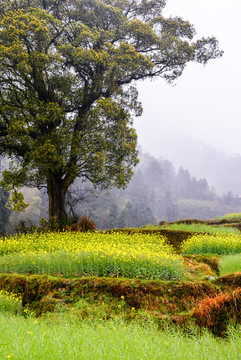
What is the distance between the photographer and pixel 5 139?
603 inches

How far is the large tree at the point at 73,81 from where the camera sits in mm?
13664

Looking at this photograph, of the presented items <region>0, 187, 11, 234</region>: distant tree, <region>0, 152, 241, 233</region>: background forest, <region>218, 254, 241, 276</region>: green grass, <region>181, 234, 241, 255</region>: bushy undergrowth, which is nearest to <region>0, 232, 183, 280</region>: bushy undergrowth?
<region>218, 254, 241, 276</region>: green grass

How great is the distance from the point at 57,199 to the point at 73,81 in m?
7.07

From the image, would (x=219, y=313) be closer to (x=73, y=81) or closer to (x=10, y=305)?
(x=10, y=305)

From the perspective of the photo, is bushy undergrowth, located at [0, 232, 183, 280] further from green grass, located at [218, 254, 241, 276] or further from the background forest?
the background forest

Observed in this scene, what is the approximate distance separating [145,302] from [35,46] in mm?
14334

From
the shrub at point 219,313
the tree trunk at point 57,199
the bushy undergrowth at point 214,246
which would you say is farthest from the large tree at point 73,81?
the shrub at point 219,313

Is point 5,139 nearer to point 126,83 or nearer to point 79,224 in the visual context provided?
point 79,224

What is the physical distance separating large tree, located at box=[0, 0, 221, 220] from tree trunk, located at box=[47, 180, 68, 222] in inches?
2.3

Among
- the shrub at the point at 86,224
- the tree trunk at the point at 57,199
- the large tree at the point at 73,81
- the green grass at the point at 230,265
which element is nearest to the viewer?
the green grass at the point at 230,265

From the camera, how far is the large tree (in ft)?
44.8

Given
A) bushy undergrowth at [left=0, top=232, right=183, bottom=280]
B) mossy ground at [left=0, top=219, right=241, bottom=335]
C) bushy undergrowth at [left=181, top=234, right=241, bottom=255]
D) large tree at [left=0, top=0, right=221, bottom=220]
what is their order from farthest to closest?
large tree at [left=0, top=0, right=221, bottom=220] → bushy undergrowth at [left=181, top=234, right=241, bottom=255] → bushy undergrowth at [left=0, top=232, right=183, bottom=280] → mossy ground at [left=0, top=219, right=241, bottom=335]

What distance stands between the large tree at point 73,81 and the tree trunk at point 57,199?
0.19 ft

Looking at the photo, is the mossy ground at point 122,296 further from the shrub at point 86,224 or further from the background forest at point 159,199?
the background forest at point 159,199
